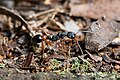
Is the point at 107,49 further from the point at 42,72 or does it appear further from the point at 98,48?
the point at 42,72

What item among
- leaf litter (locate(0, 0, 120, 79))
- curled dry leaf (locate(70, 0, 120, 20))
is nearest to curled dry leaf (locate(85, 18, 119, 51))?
leaf litter (locate(0, 0, 120, 79))

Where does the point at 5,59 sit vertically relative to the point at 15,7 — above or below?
below

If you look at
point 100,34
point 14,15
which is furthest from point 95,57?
point 14,15

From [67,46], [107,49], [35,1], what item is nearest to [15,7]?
[35,1]

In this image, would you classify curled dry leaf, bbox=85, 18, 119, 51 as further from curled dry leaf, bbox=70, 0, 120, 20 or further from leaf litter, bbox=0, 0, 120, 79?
curled dry leaf, bbox=70, 0, 120, 20

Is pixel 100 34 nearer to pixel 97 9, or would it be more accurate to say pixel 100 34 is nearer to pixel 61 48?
pixel 61 48

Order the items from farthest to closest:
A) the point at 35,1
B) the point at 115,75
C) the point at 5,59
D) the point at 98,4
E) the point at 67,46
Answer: the point at 35,1 → the point at 98,4 → the point at 67,46 → the point at 5,59 → the point at 115,75
